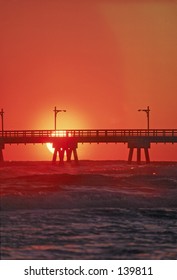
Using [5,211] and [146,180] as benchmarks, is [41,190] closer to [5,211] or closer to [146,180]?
[5,211]

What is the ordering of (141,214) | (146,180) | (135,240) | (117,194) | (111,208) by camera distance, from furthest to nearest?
(146,180) < (117,194) < (111,208) < (141,214) < (135,240)

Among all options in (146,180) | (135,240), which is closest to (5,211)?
(135,240)

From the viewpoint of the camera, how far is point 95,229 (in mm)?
26578

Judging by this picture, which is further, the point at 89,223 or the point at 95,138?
the point at 95,138

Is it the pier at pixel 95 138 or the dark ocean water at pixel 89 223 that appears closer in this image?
the dark ocean water at pixel 89 223

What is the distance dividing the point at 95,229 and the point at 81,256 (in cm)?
525

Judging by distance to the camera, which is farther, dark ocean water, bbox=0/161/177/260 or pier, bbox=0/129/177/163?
pier, bbox=0/129/177/163

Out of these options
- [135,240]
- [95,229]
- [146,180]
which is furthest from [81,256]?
[146,180]

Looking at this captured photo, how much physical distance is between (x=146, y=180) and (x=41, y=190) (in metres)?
15.8

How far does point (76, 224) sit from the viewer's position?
28.0 metres

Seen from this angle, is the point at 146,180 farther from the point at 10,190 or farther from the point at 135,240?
the point at 135,240
